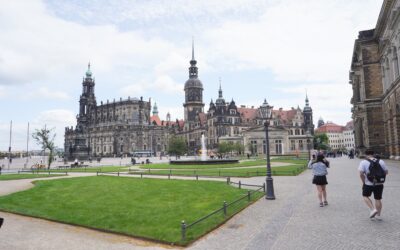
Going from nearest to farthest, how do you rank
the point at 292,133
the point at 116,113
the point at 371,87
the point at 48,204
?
1. the point at 48,204
2. the point at 371,87
3. the point at 292,133
4. the point at 116,113

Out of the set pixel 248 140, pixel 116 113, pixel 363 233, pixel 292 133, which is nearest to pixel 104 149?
pixel 116 113

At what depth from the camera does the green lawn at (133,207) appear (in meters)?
9.85

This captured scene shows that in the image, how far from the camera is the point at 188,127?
13275 cm

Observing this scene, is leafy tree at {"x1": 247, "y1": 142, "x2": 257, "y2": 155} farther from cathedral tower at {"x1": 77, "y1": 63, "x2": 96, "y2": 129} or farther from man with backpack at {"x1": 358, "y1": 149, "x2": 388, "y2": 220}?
cathedral tower at {"x1": 77, "y1": 63, "x2": 96, "y2": 129}

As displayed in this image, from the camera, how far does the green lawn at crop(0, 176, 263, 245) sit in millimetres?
9852

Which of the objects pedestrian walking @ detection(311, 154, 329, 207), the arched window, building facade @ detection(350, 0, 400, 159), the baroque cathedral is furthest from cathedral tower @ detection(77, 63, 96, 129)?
pedestrian walking @ detection(311, 154, 329, 207)

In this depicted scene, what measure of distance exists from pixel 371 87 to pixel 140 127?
10062cm

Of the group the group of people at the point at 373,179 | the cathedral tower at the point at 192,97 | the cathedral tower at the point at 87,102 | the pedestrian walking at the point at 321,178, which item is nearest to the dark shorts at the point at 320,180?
the pedestrian walking at the point at 321,178

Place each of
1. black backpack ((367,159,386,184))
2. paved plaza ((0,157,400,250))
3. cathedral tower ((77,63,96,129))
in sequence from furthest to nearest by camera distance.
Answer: cathedral tower ((77,63,96,129)) < black backpack ((367,159,386,184)) < paved plaza ((0,157,400,250))

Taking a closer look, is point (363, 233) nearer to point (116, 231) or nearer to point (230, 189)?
point (116, 231)

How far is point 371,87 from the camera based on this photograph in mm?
45312

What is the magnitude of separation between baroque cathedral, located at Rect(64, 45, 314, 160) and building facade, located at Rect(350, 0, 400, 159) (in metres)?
46.9

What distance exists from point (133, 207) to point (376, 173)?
30.7 ft

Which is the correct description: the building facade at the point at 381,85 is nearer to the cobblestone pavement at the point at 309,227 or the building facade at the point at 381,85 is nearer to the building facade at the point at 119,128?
the cobblestone pavement at the point at 309,227
